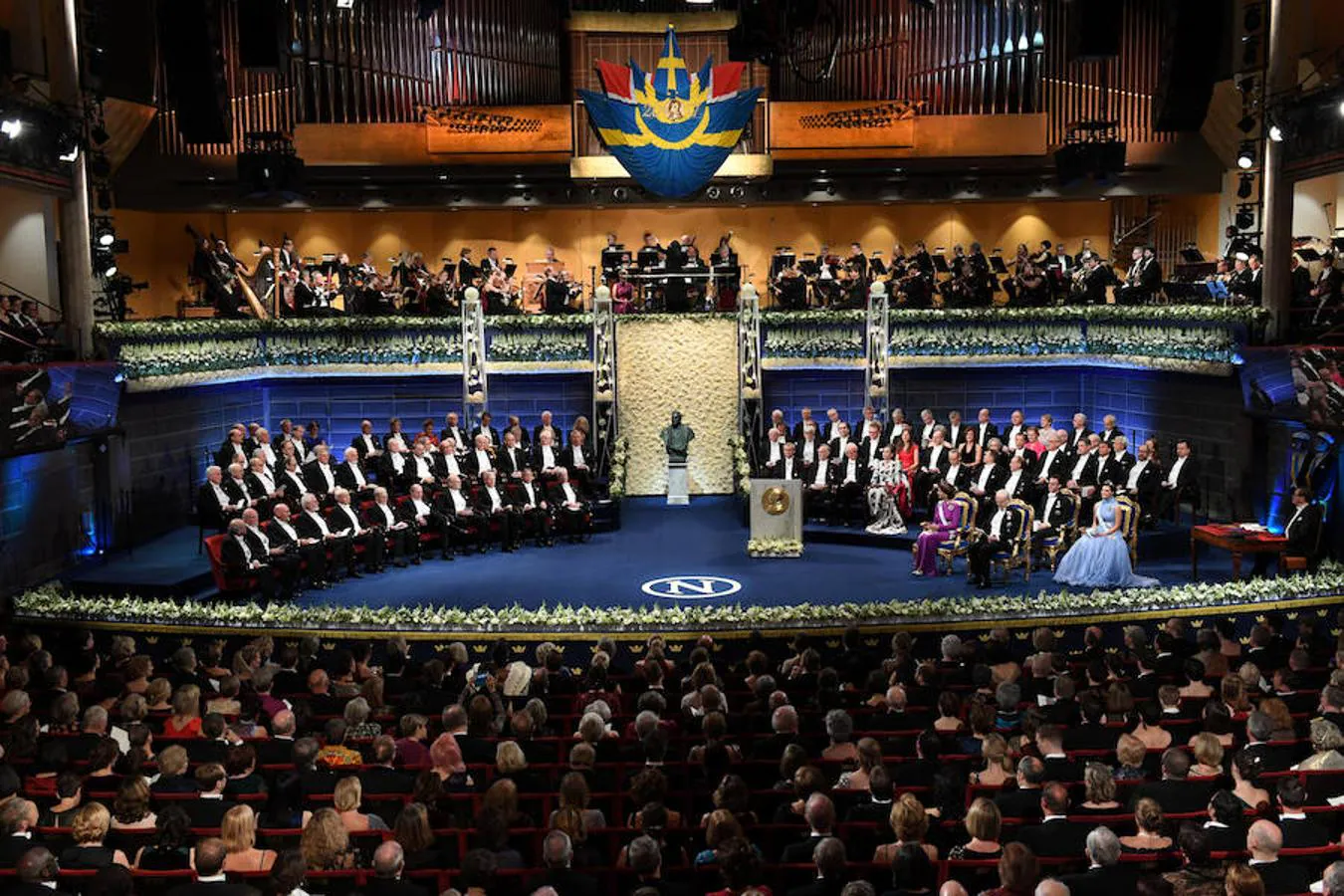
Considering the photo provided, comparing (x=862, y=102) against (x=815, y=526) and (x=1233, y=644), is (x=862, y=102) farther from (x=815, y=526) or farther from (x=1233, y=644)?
(x=1233, y=644)

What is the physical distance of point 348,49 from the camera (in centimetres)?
2436

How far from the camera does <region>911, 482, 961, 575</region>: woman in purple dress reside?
621 inches

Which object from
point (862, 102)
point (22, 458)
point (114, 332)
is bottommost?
point (22, 458)

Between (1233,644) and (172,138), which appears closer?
(1233,644)

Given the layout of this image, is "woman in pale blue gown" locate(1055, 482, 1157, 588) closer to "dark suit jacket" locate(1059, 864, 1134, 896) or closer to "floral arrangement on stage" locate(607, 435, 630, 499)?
"floral arrangement on stage" locate(607, 435, 630, 499)

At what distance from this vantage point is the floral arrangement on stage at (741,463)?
19.7m

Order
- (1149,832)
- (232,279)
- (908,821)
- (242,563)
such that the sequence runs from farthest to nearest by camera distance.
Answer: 1. (232,279)
2. (242,563)
3. (1149,832)
4. (908,821)

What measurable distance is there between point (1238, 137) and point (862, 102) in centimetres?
639

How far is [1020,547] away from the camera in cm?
1567

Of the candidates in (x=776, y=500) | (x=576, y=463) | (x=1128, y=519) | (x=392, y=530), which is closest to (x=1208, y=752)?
(x=1128, y=519)

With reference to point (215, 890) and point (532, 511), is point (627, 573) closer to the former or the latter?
point (532, 511)

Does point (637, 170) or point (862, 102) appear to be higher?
point (862, 102)

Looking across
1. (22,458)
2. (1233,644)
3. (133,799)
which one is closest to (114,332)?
(22,458)

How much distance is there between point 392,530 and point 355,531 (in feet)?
1.91
